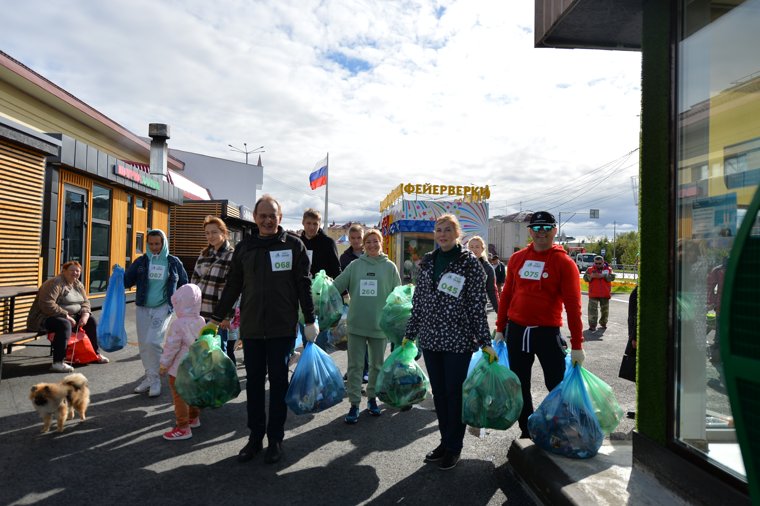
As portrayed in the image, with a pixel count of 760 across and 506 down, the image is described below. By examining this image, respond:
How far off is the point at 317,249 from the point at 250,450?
2488mm

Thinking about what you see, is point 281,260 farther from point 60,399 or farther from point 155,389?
point 155,389

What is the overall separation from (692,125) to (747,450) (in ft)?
7.33

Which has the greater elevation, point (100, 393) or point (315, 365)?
point (315, 365)

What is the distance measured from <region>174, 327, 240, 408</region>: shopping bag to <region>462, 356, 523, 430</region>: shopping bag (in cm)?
174

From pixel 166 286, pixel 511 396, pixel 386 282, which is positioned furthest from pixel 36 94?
pixel 511 396

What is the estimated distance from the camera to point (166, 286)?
5223mm

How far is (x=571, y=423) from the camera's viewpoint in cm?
316

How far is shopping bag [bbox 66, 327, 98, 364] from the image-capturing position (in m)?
6.39

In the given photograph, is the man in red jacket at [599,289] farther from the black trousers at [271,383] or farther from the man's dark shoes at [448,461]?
the black trousers at [271,383]

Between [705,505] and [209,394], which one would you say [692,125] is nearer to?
[705,505]

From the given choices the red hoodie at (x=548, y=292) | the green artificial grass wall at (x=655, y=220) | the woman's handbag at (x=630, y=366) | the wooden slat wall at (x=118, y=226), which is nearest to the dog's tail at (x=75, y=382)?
the red hoodie at (x=548, y=292)

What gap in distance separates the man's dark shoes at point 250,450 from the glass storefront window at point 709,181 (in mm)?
2771

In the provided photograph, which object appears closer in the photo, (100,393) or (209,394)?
(209,394)

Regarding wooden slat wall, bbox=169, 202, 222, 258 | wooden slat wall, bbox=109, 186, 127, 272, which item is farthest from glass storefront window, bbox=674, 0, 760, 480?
wooden slat wall, bbox=169, 202, 222, 258
